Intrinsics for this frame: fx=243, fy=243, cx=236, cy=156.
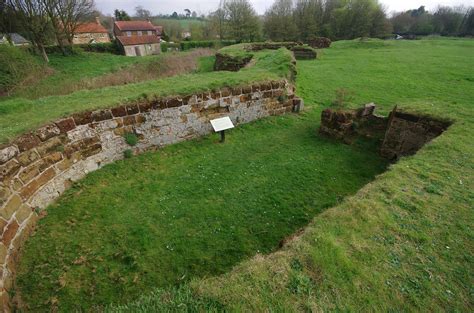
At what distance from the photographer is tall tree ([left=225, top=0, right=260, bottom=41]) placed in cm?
3641

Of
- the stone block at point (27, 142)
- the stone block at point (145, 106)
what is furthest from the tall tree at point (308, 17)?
the stone block at point (27, 142)

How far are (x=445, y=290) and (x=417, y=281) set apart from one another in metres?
0.23

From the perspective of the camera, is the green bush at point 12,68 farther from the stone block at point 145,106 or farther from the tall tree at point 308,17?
the tall tree at point 308,17

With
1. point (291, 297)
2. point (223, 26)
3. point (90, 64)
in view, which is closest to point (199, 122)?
point (291, 297)

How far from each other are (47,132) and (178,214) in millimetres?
2856

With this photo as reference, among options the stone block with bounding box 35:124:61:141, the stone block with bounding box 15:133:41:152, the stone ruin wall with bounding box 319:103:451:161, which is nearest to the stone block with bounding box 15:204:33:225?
the stone block with bounding box 15:133:41:152

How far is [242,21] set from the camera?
3662 cm

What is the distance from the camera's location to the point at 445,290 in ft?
7.27

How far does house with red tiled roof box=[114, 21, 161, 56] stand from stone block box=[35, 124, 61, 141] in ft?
123

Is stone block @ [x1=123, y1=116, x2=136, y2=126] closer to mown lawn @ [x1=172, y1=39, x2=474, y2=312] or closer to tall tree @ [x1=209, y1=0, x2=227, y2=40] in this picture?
mown lawn @ [x1=172, y1=39, x2=474, y2=312]

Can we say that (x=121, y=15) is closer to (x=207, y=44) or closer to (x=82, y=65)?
(x=207, y=44)

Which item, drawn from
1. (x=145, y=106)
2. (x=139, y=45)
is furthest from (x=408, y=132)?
(x=139, y=45)

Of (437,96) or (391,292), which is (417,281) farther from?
(437,96)

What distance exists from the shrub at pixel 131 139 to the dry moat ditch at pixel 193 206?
1.21 ft
